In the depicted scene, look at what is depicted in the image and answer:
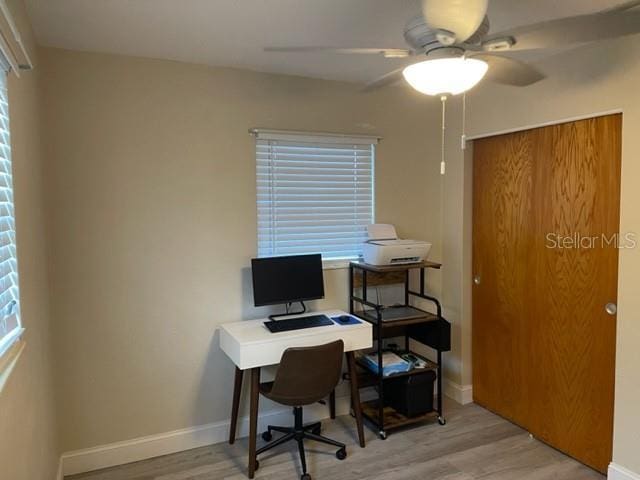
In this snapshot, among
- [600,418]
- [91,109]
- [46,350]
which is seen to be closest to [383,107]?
[91,109]

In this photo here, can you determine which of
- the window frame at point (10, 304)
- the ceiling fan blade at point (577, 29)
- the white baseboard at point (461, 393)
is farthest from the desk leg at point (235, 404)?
the ceiling fan blade at point (577, 29)

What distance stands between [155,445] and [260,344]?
1.01 meters

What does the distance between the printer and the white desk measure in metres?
0.46

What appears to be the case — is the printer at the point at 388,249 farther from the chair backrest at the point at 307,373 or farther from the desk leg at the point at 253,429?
the desk leg at the point at 253,429

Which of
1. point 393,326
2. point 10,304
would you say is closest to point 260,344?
point 393,326

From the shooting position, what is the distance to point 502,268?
3.34 m

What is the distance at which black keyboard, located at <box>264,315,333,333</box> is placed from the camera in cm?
289

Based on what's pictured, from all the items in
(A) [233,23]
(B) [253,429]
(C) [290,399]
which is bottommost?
(B) [253,429]

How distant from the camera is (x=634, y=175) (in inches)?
94.8

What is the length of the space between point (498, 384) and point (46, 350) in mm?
2934

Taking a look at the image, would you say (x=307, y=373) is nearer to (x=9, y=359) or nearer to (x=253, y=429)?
(x=253, y=429)

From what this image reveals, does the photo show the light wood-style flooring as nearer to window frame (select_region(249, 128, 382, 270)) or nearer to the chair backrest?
the chair backrest

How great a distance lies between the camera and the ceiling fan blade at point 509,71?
1706 mm

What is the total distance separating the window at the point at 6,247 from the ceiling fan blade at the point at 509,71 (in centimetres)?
164
